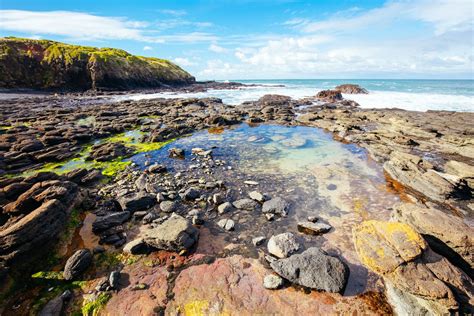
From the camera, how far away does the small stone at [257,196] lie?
994 centimetres

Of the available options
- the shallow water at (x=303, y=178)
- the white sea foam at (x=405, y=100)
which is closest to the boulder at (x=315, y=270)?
the shallow water at (x=303, y=178)

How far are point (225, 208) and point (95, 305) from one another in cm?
505

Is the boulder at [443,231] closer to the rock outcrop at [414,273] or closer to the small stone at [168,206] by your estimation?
the rock outcrop at [414,273]

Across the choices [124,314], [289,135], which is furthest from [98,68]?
[124,314]

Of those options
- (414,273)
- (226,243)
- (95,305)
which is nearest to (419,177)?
(414,273)

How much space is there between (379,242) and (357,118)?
25.2m

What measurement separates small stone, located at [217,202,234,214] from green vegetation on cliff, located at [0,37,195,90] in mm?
68465

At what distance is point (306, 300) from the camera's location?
17.9ft

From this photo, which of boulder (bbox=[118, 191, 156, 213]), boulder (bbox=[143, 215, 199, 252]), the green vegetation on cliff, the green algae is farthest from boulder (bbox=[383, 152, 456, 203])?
the green vegetation on cliff

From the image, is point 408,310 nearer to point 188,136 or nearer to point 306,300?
point 306,300

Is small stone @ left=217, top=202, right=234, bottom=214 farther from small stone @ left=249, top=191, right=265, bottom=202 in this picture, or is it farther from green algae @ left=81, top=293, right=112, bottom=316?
green algae @ left=81, top=293, right=112, bottom=316

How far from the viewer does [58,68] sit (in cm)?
6181

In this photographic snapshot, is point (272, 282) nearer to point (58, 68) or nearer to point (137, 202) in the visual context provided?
point (137, 202)

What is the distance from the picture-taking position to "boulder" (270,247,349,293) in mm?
5750
